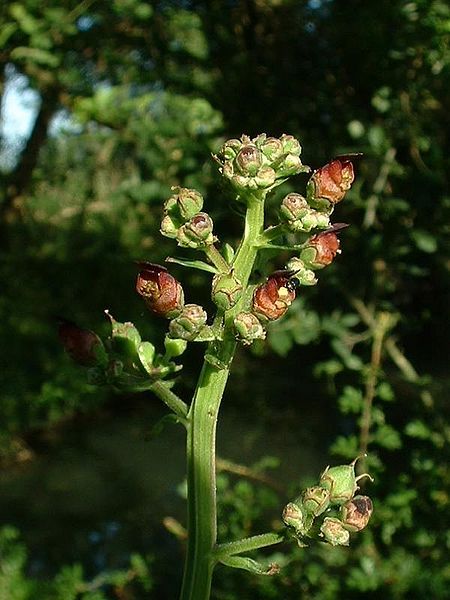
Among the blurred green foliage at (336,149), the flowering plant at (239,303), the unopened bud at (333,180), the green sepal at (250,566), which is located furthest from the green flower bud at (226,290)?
the blurred green foliage at (336,149)

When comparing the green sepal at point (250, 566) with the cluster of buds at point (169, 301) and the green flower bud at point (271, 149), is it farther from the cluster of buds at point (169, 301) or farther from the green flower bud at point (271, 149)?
the green flower bud at point (271, 149)

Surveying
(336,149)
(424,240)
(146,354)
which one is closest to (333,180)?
(146,354)

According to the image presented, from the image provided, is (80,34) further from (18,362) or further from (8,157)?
(8,157)

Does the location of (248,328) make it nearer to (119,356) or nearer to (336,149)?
(119,356)

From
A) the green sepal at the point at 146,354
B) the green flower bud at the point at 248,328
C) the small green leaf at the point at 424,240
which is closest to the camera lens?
the green flower bud at the point at 248,328

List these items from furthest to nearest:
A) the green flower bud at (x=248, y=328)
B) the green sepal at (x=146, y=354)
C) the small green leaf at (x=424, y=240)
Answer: the small green leaf at (x=424, y=240)
the green sepal at (x=146, y=354)
the green flower bud at (x=248, y=328)

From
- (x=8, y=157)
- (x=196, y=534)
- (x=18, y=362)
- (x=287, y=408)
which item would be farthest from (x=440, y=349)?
(x=8, y=157)
